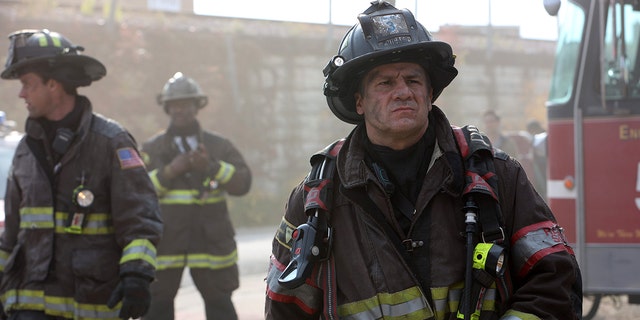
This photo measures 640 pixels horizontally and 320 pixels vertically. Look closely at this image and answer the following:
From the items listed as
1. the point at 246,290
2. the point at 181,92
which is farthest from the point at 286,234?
the point at 246,290

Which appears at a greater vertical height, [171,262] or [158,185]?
[158,185]

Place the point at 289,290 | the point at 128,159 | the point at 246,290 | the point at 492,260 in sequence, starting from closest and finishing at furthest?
the point at 492,260 → the point at 289,290 → the point at 128,159 → the point at 246,290

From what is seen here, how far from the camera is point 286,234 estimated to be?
333 centimetres

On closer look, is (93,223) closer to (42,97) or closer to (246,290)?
(42,97)

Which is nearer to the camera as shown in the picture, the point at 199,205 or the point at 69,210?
the point at 69,210

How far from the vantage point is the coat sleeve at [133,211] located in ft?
16.0

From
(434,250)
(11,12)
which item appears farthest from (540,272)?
(11,12)

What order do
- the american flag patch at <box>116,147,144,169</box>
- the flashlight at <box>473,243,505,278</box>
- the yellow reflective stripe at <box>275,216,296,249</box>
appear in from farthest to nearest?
the american flag patch at <box>116,147,144,169</box>, the yellow reflective stripe at <box>275,216,296,249</box>, the flashlight at <box>473,243,505,278</box>

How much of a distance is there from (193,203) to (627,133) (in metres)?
3.21

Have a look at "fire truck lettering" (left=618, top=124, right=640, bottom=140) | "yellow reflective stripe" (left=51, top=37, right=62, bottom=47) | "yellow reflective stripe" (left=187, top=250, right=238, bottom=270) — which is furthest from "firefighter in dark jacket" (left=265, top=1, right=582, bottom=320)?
"fire truck lettering" (left=618, top=124, right=640, bottom=140)

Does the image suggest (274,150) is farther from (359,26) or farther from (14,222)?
(359,26)

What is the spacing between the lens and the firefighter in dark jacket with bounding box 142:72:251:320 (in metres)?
7.55

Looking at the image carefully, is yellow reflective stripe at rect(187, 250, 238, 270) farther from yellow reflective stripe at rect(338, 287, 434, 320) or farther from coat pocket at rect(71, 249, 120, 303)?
yellow reflective stripe at rect(338, 287, 434, 320)

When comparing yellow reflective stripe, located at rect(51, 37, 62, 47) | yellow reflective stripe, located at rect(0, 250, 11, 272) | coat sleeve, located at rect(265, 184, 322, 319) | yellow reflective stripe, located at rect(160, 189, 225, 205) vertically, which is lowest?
yellow reflective stripe, located at rect(160, 189, 225, 205)
